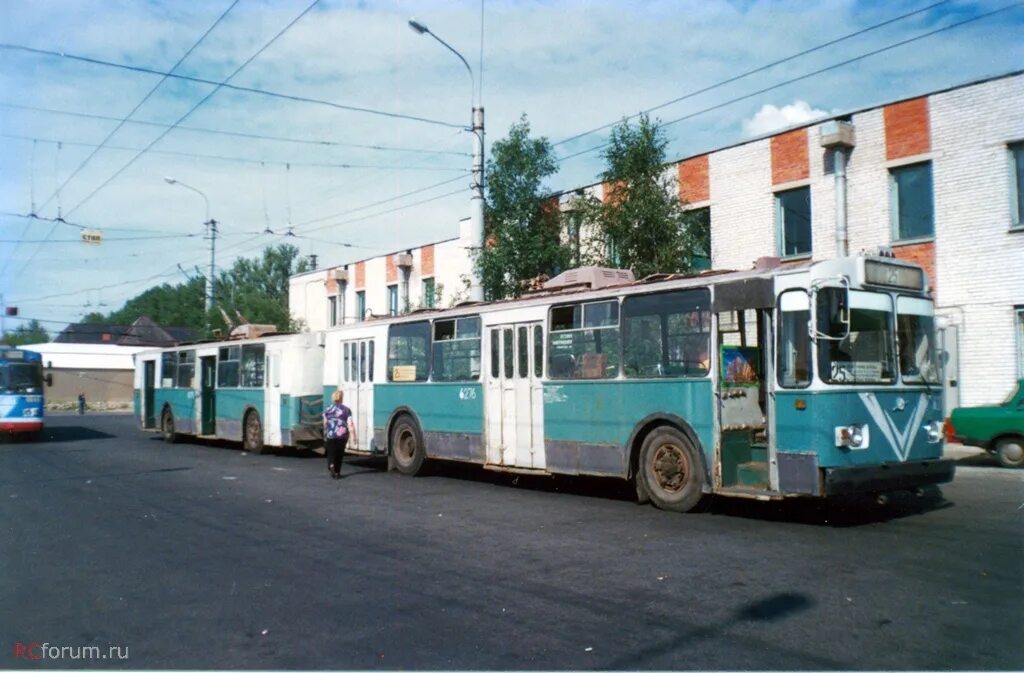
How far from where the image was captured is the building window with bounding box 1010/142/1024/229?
56.1ft

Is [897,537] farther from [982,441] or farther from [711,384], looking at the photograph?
[982,441]

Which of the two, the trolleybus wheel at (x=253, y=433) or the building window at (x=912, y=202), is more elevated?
the building window at (x=912, y=202)

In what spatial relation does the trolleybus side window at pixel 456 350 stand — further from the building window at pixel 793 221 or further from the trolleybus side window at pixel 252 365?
the building window at pixel 793 221

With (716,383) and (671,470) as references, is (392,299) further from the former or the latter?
(716,383)

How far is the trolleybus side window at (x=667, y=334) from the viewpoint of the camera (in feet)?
35.0

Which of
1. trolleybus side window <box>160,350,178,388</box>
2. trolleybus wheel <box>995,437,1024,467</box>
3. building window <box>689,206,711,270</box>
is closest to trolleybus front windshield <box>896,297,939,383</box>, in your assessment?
trolleybus wheel <box>995,437,1024,467</box>

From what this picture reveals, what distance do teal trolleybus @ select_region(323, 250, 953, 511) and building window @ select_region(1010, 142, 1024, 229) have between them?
8484mm

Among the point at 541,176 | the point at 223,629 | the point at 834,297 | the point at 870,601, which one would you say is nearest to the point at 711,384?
the point at 834,297

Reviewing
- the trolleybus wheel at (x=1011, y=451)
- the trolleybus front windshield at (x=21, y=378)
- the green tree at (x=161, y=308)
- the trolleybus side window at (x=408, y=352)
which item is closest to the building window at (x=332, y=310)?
the trolleybus front windshield at (x=21, y=378)

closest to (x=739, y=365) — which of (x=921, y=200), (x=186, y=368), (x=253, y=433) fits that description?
(x=921, y=200)

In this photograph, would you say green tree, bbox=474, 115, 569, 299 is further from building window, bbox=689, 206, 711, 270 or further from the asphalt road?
the asphalt road

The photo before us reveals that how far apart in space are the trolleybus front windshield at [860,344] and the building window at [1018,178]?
940 centimetres

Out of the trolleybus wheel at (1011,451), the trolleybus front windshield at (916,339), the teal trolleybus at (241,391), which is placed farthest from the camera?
the teal trolleybus at (241,391)

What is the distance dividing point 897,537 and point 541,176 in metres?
15.9
